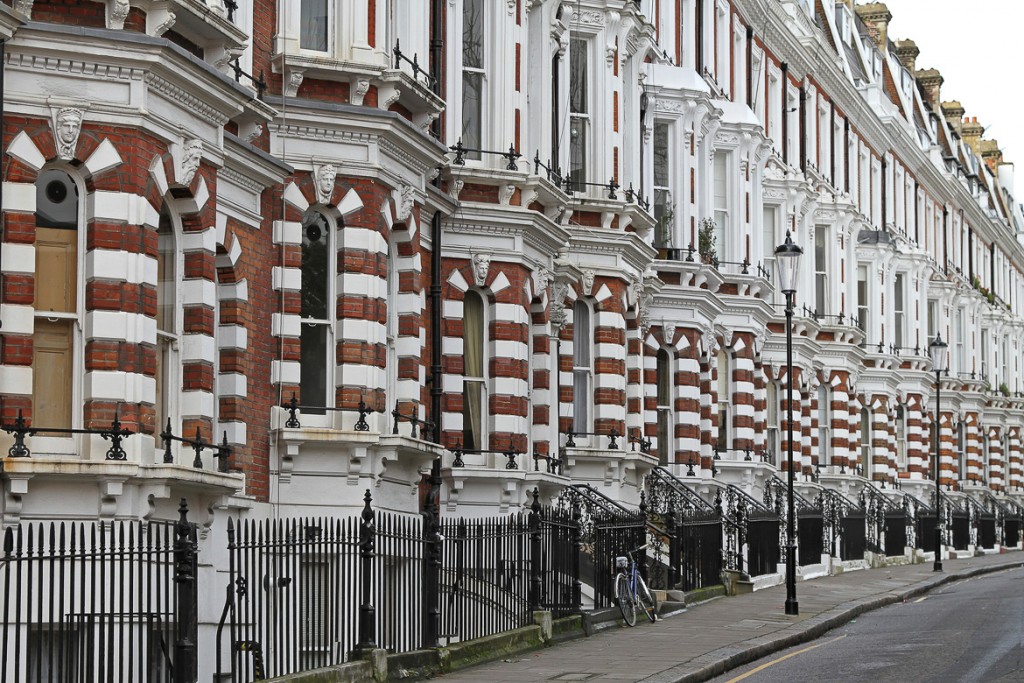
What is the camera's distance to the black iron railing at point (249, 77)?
19.2 m

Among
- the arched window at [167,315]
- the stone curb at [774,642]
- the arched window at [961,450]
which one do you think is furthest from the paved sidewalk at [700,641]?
the arched window at [961,450]

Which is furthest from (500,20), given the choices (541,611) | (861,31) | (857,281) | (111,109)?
(861,31)

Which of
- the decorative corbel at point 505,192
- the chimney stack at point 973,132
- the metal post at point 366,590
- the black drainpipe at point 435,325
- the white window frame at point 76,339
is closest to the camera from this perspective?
the white window frame at point 76,339

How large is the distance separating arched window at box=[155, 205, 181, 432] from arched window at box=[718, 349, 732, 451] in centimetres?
2384

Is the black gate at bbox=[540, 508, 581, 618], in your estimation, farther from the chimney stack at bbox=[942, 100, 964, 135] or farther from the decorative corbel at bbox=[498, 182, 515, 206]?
the chimney stack at bbox=[942, 100, 964, 135]

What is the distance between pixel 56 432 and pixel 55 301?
46.2 inches

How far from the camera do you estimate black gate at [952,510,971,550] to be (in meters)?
60.7

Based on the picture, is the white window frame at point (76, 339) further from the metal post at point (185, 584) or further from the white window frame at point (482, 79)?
the white window frame at point (482, 79)

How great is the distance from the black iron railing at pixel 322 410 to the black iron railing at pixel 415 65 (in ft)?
13.6

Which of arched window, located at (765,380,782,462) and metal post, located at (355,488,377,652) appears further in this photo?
arched window, located at (765,380,782,462)

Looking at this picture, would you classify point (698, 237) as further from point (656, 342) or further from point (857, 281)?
point (857, 281)

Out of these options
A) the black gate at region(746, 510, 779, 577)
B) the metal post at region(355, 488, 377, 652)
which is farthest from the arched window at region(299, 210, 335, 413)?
the black gate at region(746, 510, 779, 577)

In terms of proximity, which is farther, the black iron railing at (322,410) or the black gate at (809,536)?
the black gate at (809,536)

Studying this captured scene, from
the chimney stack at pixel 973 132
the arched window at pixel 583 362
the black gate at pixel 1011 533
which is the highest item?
the chimney stack at pixel 973 132
